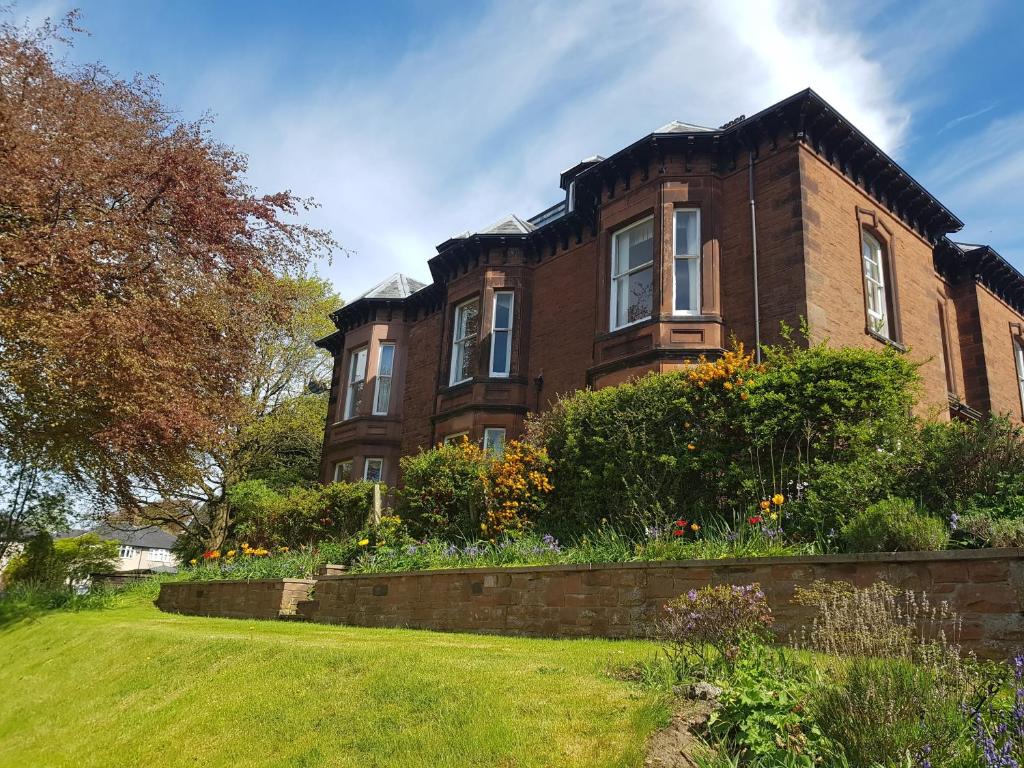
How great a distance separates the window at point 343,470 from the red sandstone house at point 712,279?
3.50 feet

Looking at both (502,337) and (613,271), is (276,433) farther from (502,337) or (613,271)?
(613,271)

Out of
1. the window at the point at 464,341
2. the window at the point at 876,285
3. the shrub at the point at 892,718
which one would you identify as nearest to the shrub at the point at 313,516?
the window at the point at 464,341

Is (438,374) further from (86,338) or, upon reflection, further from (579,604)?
(579,604)

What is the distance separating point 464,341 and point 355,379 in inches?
235

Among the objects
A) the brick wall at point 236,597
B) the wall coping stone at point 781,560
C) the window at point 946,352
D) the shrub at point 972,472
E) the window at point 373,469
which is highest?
the window at point 946,352

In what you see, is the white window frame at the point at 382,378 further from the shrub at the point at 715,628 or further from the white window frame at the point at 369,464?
the shrub at the point at 715,628

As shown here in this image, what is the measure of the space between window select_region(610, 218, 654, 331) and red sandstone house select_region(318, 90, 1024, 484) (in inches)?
1.7

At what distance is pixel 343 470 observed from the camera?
25406 millimetres

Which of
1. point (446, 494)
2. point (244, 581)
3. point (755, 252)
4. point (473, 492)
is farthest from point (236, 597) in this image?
point (755, 252)

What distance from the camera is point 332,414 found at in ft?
87.6

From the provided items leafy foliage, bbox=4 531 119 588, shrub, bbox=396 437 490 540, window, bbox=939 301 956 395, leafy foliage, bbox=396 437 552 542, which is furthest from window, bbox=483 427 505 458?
leafy foliage, bbox=4 531 119 588

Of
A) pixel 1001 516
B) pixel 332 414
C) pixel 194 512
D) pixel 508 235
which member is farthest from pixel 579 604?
pixel 194 512

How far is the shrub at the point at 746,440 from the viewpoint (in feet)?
29.2

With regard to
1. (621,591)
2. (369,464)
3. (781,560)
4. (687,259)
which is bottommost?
(621,591)
